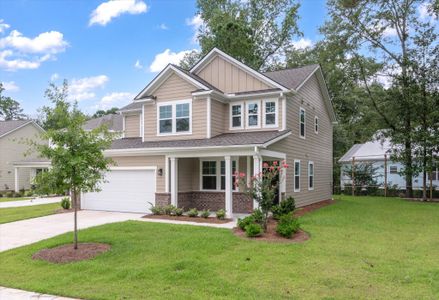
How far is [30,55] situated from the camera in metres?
27.3

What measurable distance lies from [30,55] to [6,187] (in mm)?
12278

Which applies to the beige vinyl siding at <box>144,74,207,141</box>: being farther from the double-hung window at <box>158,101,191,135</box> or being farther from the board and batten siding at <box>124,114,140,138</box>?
the board and batten siding at <box>124,114,140,138</box>

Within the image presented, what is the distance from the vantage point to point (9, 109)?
192 feet

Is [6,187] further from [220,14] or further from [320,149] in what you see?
[320,149]

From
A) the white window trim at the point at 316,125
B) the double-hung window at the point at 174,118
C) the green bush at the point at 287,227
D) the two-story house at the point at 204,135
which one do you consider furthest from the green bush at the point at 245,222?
the white window trim at the point at 316,125

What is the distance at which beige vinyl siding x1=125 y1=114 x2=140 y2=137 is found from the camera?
19.0 m

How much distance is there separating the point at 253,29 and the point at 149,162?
21560mm

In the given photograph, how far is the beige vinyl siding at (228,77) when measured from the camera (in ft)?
51.9

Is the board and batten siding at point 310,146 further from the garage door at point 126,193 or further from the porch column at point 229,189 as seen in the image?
the garage door at point 126,193

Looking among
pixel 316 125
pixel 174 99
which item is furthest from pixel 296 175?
pixel 174 99

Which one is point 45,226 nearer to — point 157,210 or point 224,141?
point 157,210

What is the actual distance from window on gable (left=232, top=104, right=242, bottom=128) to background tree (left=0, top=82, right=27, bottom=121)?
5321 centimetres

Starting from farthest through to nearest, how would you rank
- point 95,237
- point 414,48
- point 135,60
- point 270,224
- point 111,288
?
1. point 135,60
2. point 414,48
3. point 270,224
4. point 95,237
5. point 111,288

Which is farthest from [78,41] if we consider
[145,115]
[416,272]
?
[416,272]
